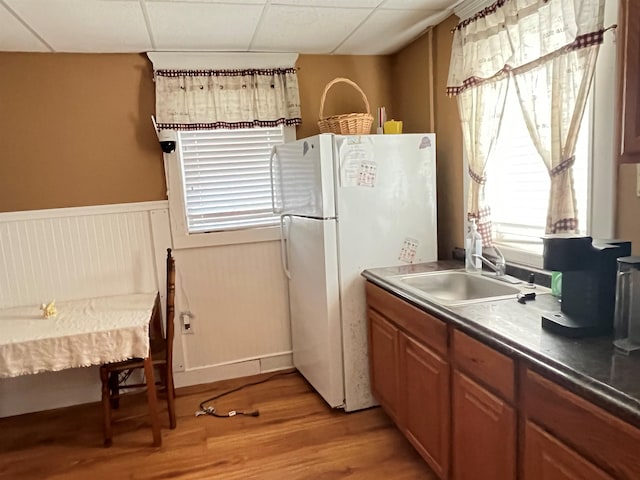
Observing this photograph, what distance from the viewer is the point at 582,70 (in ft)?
5.49

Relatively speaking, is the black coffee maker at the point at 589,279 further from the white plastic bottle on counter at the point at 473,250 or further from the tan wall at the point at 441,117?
the tan wall at the point at 441,117

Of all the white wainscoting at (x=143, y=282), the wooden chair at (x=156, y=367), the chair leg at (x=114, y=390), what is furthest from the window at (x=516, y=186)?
the chair leg at (x=114, y=390)

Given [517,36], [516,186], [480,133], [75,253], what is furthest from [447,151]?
[75,253]

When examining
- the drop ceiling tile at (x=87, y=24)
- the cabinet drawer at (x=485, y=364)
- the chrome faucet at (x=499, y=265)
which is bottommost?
the cabinet drawer at (x=485, y=364)

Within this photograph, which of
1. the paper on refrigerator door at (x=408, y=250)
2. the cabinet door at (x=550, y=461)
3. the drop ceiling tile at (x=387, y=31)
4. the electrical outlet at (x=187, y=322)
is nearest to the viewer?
the cabinet door at (x=550, y=461)

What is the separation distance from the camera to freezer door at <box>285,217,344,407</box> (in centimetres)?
255

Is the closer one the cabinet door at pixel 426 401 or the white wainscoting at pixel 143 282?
the cabinet door at pixel 426 401

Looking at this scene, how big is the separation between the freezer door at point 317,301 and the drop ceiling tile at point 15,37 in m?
1.83

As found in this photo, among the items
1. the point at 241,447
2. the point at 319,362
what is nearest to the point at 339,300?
the point at 319,362

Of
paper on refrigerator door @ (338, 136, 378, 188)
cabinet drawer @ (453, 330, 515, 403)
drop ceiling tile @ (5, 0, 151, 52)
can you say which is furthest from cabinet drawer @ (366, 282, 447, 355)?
drop ceiling tile @ (5, 0, 151, 52)

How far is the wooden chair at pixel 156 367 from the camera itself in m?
2.50

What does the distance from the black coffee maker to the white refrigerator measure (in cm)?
122

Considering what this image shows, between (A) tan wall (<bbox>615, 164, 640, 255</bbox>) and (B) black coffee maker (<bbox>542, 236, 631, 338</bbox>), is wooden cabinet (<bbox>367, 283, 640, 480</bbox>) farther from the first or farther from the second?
(A) tan wall (<bbox>615, 164, 640, 255</bbox>)

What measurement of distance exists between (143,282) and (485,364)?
2.38 meters
